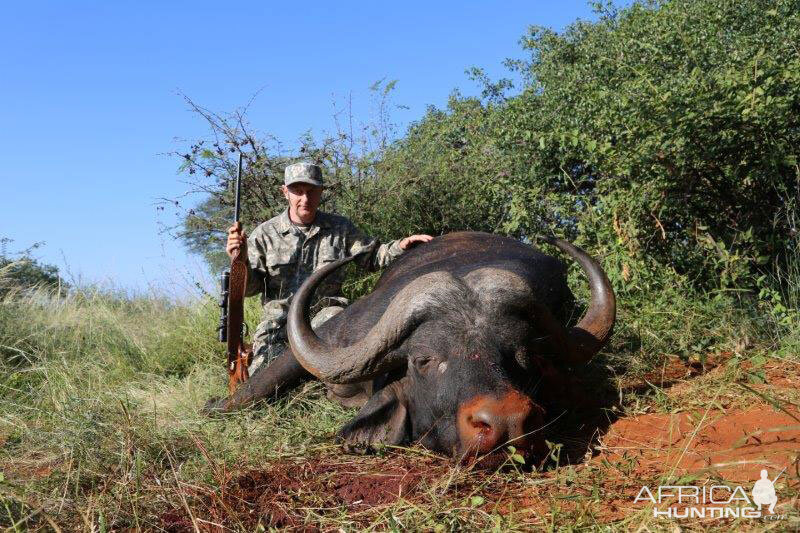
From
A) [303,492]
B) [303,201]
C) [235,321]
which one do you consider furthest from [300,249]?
[303,492]

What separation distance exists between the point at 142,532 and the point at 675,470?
1950mm

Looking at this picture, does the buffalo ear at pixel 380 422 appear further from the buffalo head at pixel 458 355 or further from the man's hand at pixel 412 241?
the man's hand at pixel 412 241

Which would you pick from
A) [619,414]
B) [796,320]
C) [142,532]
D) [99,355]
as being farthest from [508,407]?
[99,355]

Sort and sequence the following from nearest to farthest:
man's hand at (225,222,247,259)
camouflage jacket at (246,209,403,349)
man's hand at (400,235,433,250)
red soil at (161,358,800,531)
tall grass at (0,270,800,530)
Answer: red soil at (161,358,800,531), tall grass at (0,270,800,530), man's hand at (225,222,247,259), man's hand at (400,235,433,250), camouflage jacket at (246,209,403,349)

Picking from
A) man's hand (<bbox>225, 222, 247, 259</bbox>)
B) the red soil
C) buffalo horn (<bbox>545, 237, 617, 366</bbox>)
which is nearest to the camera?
the red soil

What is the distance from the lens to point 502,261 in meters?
4.17

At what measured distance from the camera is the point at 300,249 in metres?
5.55

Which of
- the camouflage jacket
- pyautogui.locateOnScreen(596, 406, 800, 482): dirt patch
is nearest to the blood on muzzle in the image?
pyautogui.locateOnScreen(596, 406, 800, 482): dirt patch

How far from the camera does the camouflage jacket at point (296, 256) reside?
18.1 ft

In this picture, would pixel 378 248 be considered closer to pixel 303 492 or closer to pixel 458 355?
pixel 458 355

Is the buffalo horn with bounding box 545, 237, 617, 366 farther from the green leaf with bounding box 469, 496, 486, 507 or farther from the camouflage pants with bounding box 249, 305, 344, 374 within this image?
the camouflage pants with bounding box 249, 305, 344, 374

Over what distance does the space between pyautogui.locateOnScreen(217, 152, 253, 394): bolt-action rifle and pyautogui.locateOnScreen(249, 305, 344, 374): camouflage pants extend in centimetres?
16

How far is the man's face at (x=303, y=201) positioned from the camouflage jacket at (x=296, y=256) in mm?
73

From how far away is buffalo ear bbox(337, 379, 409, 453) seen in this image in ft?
11.1
